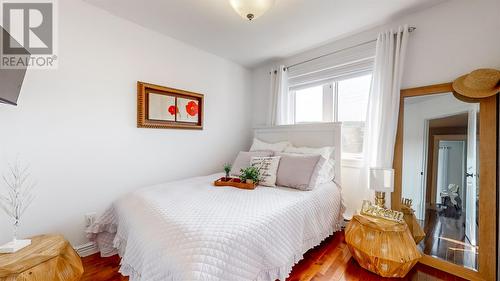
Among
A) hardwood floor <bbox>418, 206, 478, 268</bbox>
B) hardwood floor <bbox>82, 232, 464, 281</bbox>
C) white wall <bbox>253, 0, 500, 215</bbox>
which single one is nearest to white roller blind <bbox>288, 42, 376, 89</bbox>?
white wall <bbox>253, 0, 500, 215</bbox>

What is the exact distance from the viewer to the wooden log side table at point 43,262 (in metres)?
1.20

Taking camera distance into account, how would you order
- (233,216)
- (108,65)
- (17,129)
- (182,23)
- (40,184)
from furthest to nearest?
(182,23), (108,65), (40,184), (17,129), (233,216)

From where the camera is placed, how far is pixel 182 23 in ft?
7.31

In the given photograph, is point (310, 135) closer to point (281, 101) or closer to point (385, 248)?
point (281, 101)

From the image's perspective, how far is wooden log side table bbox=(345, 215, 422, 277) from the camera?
158cm

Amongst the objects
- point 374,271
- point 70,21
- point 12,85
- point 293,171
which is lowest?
point 374,271

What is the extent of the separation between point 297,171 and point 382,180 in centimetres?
75

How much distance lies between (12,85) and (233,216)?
1.76 m

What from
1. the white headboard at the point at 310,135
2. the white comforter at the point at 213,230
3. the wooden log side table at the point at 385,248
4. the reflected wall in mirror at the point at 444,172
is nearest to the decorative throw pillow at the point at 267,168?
the white comforter at the point at 213,230

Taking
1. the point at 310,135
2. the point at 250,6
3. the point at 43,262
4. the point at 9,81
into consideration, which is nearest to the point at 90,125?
the point at 9,81

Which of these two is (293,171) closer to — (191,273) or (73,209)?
(191,273)

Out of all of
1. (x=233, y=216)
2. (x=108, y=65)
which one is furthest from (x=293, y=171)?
(x=108, y=65)

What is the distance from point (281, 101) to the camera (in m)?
3.06

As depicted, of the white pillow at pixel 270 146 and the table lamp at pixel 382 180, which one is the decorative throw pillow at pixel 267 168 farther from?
the table lamp at pixel 382 180
